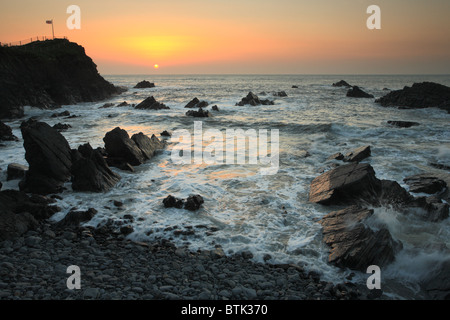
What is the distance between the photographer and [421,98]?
41125mm

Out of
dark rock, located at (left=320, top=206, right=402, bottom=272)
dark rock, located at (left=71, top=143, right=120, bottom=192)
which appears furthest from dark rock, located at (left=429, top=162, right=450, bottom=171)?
dark rock, located at (left=71, top=143, right=120, bottom=192)

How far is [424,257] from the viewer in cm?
713

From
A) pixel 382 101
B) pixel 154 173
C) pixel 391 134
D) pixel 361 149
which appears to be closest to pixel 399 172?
pixel 361 149

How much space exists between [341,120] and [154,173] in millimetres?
23081

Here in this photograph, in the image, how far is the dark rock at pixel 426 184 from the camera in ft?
37.0

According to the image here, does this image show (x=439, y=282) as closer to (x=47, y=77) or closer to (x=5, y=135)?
(x=5, y=135)

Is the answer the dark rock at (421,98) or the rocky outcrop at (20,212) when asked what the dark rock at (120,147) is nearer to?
the rocky outcrop at (20,212)

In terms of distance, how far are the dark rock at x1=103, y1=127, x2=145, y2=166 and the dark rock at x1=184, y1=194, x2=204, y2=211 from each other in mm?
6073

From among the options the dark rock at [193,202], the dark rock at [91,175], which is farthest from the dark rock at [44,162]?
the dark rock at [193,202]

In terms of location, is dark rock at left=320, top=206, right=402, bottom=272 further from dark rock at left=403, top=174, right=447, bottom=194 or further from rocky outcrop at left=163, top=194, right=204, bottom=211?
rocky outcrop at left=163, top=194, right=204, bottom=211

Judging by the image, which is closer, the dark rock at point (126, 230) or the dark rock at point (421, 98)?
the dark rock at point (126, 230)

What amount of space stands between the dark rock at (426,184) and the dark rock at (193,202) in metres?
8.52

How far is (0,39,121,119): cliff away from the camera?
3666 centimetres

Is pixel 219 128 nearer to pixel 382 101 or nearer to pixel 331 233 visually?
pixel 331 233
